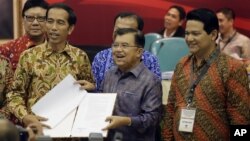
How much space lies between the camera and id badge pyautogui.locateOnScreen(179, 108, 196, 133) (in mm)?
3670

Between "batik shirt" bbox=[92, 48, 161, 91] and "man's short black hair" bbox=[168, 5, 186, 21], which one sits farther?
"man's short black hair" bbox=[168, 5, 186, 21]

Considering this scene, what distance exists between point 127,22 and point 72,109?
3.24ft

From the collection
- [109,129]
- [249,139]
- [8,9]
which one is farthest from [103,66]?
[8,9]

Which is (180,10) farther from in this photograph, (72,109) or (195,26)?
(72,109)

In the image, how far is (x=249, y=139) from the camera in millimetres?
3801

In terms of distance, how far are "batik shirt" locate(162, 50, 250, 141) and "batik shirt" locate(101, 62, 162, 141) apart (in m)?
0.17

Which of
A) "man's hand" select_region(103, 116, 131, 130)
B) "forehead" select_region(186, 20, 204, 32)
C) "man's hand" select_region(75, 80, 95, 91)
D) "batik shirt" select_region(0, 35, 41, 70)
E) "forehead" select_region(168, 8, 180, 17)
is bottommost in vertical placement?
"man's hand" select_region(103, 116, 131, 130)

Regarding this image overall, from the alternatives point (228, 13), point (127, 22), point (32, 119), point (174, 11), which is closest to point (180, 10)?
point (174, 11)

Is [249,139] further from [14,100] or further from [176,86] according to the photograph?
[14,100]

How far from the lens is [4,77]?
4176 millimetres

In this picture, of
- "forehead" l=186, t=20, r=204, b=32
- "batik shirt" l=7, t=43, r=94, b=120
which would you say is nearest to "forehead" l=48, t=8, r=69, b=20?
"batik shirt" l=7, t=43, r=94, b=120

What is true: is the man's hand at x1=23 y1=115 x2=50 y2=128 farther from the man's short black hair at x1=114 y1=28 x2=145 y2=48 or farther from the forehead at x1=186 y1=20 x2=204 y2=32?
the forehead at x1=186 y1=20 x2=204 y2=32

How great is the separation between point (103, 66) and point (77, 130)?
877 millimetres

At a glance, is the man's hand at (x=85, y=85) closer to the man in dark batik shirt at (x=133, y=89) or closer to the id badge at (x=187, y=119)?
the man in dark batik shirt at (x=133, y=89)
